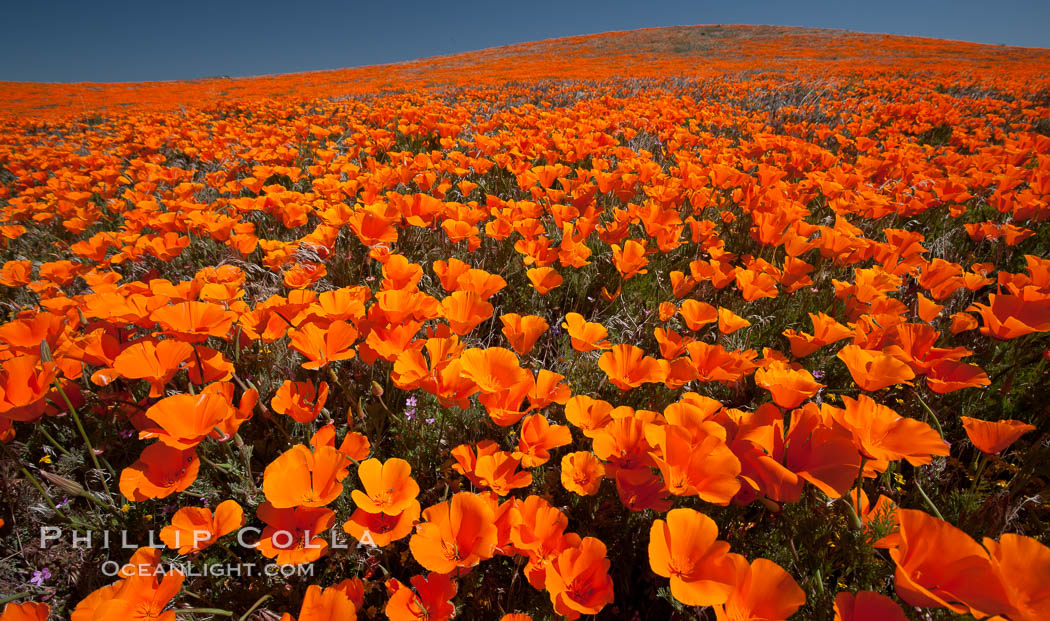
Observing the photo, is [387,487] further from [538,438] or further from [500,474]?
[538,438]

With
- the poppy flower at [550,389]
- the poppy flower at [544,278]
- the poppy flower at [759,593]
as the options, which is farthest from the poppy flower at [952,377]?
the poppy flower at [544,278]

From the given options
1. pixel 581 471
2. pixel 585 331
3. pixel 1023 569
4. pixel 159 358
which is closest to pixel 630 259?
pixel 585 331

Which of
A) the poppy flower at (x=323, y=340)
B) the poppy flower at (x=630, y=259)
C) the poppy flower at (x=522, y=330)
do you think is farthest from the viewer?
the poppy flower at (x=630, y=259)

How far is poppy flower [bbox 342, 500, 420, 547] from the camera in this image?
3.45 ft

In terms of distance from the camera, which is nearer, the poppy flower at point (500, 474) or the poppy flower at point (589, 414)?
the poppy flower at point (500, 474)

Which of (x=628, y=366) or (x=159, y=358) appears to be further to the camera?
(x=628, y=366)

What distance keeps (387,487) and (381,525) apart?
10 cm

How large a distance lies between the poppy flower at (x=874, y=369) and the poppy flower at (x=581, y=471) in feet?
2.45

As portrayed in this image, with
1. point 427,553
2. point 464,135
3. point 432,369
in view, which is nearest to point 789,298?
point 432,369

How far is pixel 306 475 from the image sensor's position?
1.18m

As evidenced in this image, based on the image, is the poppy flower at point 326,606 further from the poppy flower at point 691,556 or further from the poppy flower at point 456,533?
the poppy flower at point 691,556

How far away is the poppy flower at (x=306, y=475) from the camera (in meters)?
1.10

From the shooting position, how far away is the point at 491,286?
1.83 meters

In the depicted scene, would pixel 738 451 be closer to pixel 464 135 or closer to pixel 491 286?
pixel 491 286
